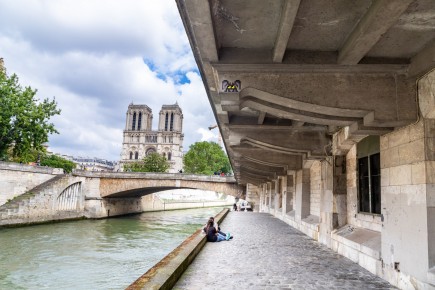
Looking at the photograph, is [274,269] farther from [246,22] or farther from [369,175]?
[246,22]

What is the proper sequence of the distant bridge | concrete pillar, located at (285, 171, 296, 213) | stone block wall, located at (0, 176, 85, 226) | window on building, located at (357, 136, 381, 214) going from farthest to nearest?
the distant bridge, stone block wall, located at (0, 176, 85, 226), concrete pillar, located at (285, 171, 296, 213), window on building, located at (357, 136, 381, 214)

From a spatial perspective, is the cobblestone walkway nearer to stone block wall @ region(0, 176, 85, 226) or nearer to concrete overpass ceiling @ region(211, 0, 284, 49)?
concrete overpass ceiling @ region(211, 0, 284, 49)

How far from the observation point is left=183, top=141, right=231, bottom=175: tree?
77.8 m

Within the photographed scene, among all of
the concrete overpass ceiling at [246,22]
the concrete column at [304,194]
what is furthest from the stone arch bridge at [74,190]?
the concrete overpass ceiling at [246,22]

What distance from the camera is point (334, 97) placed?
5176mm

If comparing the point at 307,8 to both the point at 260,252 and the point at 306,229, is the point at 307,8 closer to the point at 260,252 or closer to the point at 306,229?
the point at 260,252

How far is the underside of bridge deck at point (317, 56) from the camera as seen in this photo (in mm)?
3900

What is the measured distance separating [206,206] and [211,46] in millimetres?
53761

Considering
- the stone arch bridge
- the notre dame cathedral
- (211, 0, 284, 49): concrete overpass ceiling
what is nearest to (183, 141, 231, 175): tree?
the notre dame cathedral

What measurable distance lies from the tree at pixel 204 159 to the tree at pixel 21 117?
1976 inches

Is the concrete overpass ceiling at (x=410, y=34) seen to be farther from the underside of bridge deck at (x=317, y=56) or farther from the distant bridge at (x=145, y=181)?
the distant bridge at (x=145, y=181)

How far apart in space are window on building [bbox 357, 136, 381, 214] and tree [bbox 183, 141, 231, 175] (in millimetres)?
68635

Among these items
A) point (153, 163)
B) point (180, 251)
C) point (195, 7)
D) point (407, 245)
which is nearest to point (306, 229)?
point (180, 251)

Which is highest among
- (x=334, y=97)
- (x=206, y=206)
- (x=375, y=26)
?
(x=375, y=26)
